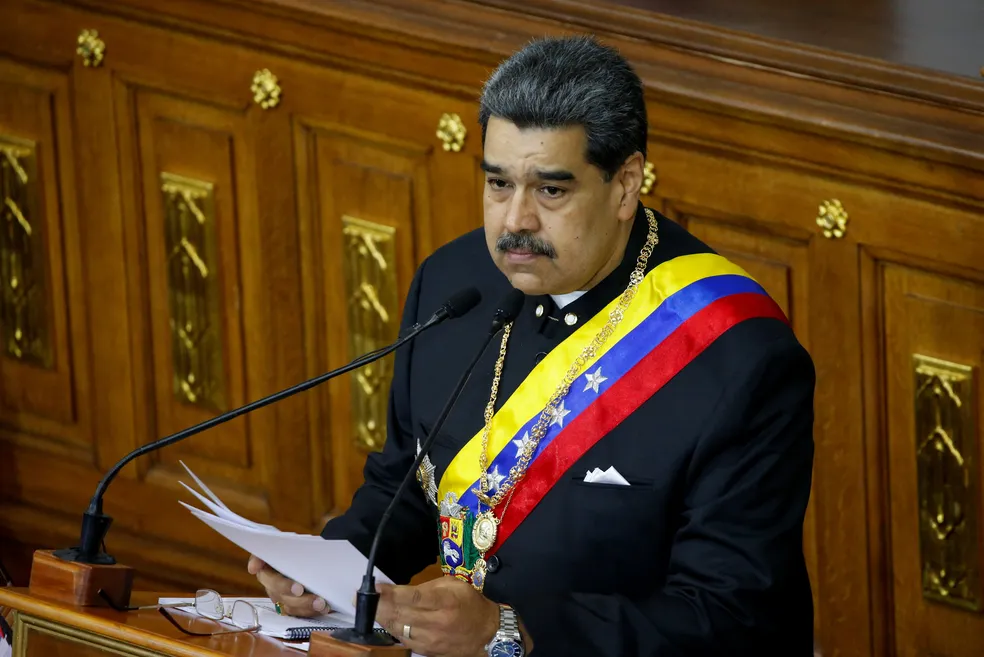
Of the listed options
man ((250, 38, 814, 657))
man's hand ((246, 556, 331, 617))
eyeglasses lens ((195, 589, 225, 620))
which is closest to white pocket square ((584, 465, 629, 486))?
man ((250, 38, 814, 657))

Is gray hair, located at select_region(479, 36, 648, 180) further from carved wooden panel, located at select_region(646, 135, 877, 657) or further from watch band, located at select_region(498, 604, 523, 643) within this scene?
carved wooden panel, located at select_region(646, 135, 877, 657)

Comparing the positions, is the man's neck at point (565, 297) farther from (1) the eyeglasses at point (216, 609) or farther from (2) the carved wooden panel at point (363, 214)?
(2) the carved wooden panel at point (363, 214)

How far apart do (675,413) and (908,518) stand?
1031mm

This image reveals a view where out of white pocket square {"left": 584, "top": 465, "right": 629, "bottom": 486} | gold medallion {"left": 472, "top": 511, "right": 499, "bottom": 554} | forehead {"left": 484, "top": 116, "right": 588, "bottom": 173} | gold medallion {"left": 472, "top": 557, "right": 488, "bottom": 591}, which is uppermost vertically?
forehead {"left": 484, "top": 116, "right": 588, "bottom": 173}

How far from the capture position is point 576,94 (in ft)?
8.38

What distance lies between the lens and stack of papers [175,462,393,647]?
7.96 ft

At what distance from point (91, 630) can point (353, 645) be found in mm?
371

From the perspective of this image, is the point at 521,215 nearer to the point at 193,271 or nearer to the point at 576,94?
the point at 576,94

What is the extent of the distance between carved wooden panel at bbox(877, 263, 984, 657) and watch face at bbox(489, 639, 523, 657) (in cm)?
123

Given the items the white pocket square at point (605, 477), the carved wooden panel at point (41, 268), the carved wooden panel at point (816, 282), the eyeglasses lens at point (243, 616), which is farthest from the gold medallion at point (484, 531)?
the carved wooden panel at point (41, 268)

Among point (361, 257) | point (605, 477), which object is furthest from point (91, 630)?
point (361, 257)

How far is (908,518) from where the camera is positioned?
3.52 metres

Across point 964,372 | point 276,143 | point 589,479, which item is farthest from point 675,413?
point 276,143

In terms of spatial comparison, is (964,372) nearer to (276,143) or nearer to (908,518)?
(908,518)
